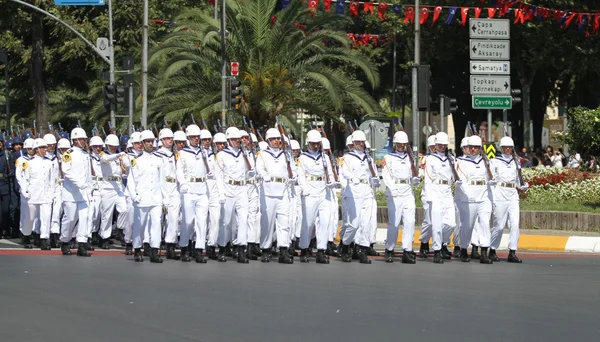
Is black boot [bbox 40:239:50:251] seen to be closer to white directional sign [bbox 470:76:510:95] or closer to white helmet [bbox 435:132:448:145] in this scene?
white helmet [bbox 435:132:448:145]

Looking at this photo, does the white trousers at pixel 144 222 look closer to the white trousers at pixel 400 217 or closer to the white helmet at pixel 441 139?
the white trousers at pixel 400 217

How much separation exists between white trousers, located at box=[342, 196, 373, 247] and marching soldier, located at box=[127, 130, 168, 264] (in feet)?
8.76

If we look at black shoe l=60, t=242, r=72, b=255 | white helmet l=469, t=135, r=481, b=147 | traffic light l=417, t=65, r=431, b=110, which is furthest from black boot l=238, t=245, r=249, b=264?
traffic light l=417, t=65, r=431, b=110

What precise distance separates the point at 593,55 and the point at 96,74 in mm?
19017

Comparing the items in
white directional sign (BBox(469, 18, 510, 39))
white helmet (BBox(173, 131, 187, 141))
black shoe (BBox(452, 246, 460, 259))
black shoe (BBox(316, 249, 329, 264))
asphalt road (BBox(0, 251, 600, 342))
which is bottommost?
asphalt road (BBox(0, 251, 600, 342))

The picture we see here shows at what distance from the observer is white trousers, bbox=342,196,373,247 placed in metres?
18.0

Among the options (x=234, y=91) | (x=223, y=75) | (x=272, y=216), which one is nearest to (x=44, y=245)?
(x=272, y=216)

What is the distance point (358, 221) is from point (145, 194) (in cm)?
304

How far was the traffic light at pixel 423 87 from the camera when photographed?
25406 millimetres

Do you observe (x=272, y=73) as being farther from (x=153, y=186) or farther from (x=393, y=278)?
(x=393, y=278)

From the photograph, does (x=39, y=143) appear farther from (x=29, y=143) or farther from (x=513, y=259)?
(x=513, y=259)

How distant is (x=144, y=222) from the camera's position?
58.1 feet

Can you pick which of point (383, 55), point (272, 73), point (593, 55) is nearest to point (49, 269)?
point (272, 73)

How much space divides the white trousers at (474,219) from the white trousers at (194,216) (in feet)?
12.2
